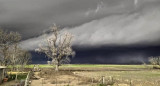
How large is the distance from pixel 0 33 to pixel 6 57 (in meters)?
9.35

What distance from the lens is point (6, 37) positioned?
80.9 m

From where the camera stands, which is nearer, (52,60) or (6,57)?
(6,57)

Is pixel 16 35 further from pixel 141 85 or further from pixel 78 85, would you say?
pixel 141 85

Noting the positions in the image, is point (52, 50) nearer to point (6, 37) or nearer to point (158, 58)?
point (6, 37)

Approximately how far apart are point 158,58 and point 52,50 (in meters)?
Result: 82.3

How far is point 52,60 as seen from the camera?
3428 inches

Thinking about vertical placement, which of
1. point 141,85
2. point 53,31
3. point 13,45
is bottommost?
point 141,85

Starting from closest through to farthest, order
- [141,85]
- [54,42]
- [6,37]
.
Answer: [141,85] → [6,37] → [54,42]

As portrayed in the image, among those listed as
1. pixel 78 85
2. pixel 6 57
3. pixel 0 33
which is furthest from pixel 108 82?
pixel 0 33

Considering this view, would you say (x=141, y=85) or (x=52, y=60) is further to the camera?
(x=52, y=60)

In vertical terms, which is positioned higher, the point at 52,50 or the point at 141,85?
the point at 52,50

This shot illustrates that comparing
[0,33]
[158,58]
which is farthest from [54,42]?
[158,58]

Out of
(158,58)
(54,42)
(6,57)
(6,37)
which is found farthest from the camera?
(158,58)

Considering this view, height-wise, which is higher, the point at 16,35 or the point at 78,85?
the point at 16,35
